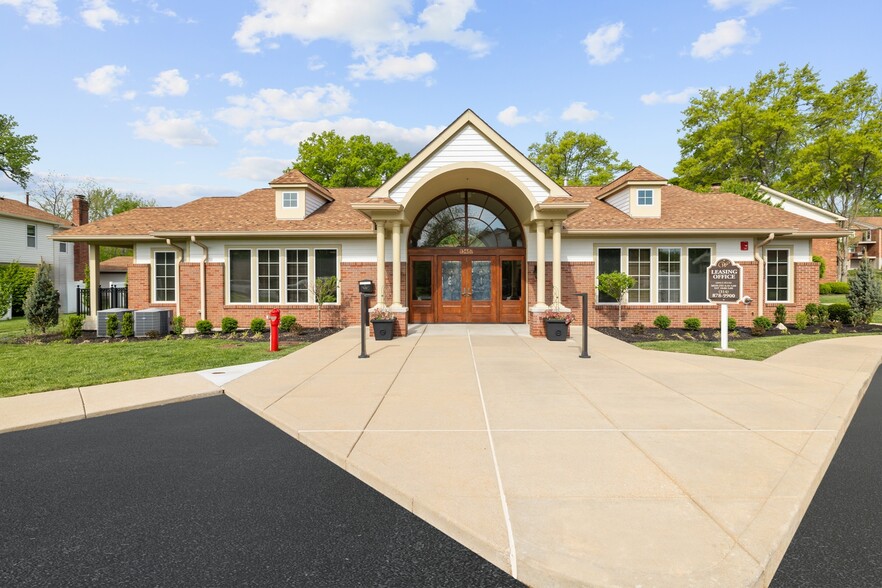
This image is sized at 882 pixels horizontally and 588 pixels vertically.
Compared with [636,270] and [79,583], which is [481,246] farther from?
[79,583]

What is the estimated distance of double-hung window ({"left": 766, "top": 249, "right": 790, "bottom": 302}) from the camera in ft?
51.5

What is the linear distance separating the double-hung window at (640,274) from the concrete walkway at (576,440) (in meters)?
5.96

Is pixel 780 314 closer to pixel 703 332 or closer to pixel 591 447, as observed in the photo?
pixel 703 332

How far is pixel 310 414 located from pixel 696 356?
8.47 meters

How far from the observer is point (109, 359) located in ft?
32.6

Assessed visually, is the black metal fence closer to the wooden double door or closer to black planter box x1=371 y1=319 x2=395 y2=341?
black planter box x1=371 y1=319 x2=395 y2=341

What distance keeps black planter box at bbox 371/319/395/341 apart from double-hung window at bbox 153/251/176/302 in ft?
27.5

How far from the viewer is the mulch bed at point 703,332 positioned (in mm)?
13125

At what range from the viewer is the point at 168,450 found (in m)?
4.75

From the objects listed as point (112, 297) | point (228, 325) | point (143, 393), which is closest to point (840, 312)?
point (143, 393)

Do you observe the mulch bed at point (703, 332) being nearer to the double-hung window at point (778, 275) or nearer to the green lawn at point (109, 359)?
Result: the double-hung window at point (778, 275)

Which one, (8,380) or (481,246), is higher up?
(481,246)

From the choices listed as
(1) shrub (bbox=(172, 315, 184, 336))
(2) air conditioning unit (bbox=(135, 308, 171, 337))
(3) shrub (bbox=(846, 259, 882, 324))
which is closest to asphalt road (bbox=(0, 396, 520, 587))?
(2) air conditioning unit (bbox=(135, 308, 171, 337))

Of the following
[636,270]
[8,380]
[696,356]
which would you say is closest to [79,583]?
[8,380]
